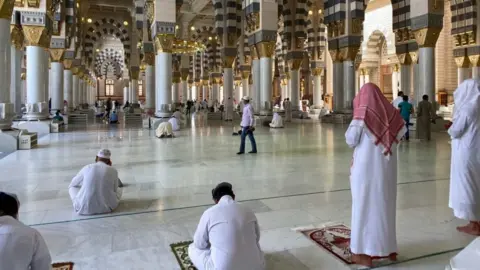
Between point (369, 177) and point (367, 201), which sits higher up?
point (369, 177)

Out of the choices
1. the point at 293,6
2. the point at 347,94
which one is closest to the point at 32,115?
the point at 347,94

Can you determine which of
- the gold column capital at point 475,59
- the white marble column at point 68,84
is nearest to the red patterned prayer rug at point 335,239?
the gold column capital at point 475,59

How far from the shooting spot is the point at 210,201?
164 inches

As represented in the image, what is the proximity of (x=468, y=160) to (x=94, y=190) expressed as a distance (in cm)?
337

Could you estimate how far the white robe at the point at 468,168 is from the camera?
3.11 metres

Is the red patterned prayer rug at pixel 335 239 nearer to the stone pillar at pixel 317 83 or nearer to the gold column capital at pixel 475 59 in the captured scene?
the gold column capital at pixel 475 59

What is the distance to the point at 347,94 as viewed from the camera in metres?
15.9

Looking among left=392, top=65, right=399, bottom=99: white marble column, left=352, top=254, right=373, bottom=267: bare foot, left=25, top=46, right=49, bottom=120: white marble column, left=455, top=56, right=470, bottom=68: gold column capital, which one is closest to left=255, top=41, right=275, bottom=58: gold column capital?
left=25, top=46, right=49, bottom=120: white marble column

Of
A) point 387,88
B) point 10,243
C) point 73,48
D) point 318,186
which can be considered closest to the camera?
point 10,243

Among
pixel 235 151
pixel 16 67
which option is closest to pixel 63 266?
pixel 235 151

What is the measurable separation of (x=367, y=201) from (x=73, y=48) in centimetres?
1942

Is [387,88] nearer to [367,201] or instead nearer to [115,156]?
[115,156]

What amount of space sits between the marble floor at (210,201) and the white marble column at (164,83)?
5.22 metres

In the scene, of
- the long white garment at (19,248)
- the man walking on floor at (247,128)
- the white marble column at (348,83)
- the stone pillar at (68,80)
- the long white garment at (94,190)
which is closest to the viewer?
the long white garment at (19,248)
